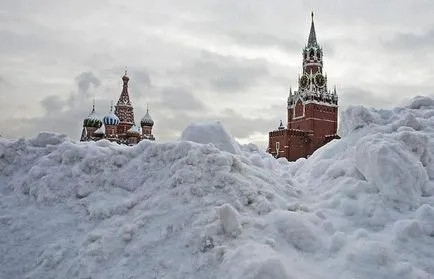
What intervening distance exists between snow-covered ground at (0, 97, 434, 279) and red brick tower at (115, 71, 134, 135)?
39936mm

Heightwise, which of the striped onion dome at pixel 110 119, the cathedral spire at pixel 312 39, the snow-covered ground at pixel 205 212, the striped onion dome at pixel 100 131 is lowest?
the snow-covered ground at pixel 205 212

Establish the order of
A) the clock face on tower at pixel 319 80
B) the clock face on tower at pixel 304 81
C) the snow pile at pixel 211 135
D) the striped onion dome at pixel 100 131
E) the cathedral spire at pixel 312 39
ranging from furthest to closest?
the cathedral spire at pixel 312 39 → the clock face on tower at pixel 304 81 → the clock face on tower at pixel 319 80 → the striped onion dome at pixel 100 131 → the snow pile at pixel 211 135

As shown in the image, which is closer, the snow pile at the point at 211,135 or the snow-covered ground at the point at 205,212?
the snow-covered ground at the point at 205,212

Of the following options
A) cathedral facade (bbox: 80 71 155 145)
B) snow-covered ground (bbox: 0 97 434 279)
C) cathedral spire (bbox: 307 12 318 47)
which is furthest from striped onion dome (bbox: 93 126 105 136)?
snow-covered ground (bbox: 0 97 434 279)

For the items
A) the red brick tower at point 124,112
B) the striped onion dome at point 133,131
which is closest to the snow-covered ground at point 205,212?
the striped onion dome at point 133,131

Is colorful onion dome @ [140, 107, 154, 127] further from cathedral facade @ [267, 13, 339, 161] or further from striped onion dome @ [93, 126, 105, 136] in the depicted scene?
cathedral facade @ [267, 13, 339, 161]

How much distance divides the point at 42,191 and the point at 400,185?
210 inches

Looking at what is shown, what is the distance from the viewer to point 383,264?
491 centimetres

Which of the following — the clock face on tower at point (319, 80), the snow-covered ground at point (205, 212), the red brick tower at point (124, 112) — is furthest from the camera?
the clock face on tower at point (319, 80)

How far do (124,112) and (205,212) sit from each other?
44.1m

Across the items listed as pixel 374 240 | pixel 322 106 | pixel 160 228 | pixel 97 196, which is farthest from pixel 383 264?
→ pixel 322 106

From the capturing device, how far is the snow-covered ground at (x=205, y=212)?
491cm

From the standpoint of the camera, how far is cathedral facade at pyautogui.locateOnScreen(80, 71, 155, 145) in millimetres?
42938

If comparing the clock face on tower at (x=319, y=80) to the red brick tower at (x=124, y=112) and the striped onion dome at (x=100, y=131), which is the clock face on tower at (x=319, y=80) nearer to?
the red brick tower at (x=124, y=112)
